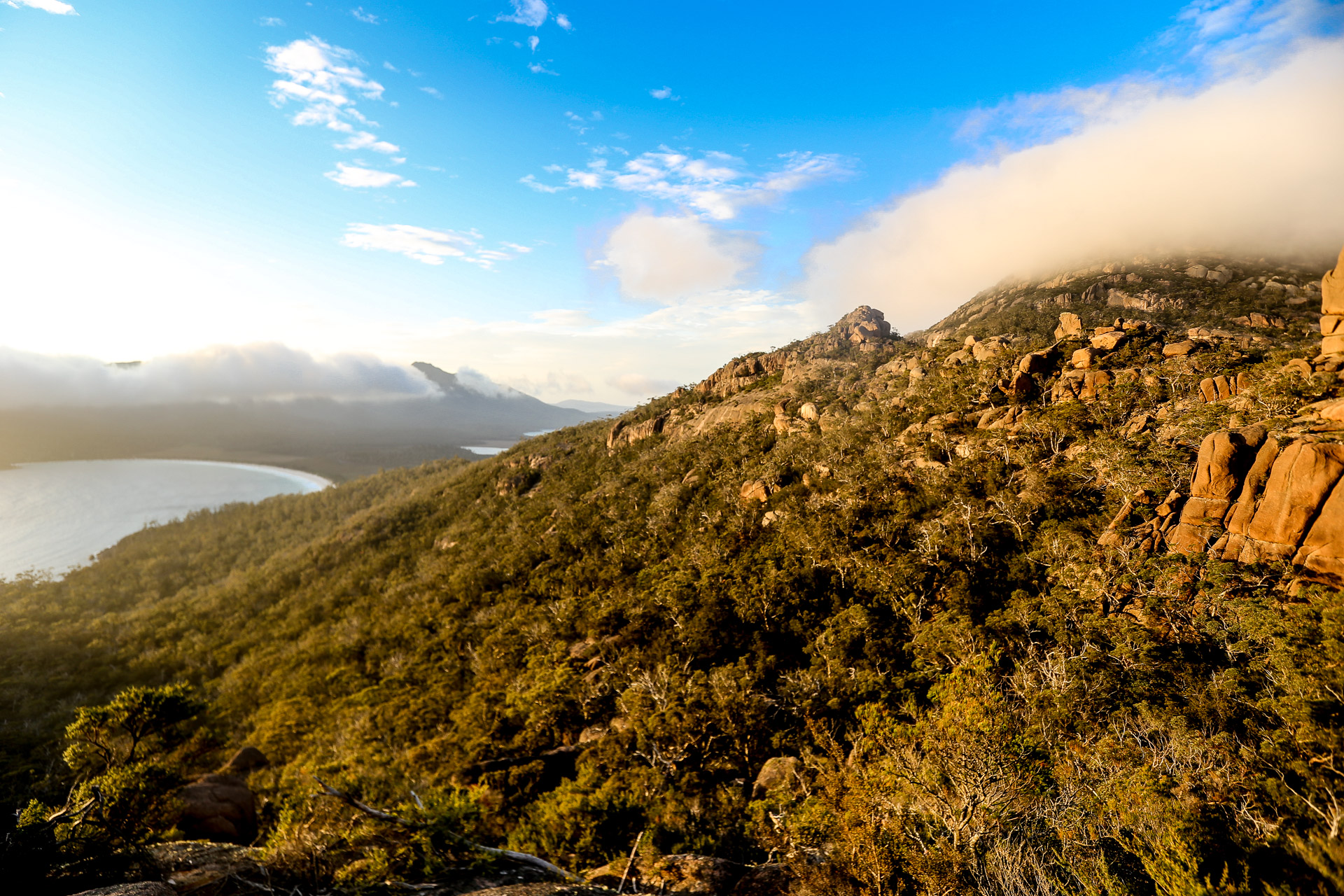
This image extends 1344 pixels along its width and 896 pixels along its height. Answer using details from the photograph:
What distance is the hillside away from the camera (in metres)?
13.3

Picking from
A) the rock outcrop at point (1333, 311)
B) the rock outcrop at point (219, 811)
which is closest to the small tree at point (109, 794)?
the rock outcrop at point (219, 811)

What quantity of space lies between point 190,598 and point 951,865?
367 ft

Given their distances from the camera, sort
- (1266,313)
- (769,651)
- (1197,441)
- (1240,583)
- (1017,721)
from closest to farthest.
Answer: (1017,721), (1240,583), (1197,441), (769,651), (1266,313)

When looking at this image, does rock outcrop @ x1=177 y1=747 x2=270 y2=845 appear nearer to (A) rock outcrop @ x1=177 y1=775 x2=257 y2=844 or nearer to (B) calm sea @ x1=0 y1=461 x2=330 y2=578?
(A) rock outcrop @ x1=177 y1=775 x2=257 y2=844

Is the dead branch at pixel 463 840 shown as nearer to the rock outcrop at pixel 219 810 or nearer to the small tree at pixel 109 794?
the small tree at pixel 109 794

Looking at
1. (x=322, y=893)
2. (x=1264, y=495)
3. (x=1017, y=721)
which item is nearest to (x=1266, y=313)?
(x=1264, y=495)

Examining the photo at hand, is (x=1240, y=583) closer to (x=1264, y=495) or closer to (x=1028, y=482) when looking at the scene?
(x=1264, y=495)

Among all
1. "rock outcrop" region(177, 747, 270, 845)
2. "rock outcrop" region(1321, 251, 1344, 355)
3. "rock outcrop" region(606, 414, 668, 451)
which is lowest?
"rock outcrop" region(177, 747, 270, 845)

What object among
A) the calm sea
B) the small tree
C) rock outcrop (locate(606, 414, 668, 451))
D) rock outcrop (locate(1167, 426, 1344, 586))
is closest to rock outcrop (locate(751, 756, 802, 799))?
the small tree

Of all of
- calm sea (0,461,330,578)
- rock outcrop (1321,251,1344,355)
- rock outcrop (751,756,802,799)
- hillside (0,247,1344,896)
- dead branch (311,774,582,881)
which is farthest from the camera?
calm sea (0,461,330,578)

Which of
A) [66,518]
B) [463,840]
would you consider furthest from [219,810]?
[66,518]

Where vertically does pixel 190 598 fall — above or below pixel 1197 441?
below

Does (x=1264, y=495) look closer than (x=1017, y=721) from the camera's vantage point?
No

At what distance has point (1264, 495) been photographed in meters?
21.5
